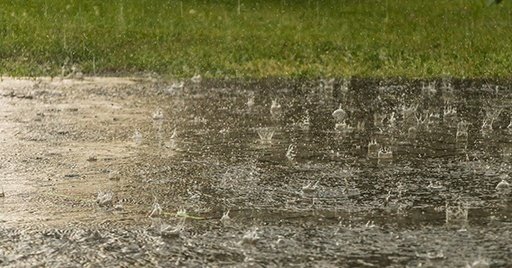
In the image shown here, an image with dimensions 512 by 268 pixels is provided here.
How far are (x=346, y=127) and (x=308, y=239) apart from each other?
475 cm

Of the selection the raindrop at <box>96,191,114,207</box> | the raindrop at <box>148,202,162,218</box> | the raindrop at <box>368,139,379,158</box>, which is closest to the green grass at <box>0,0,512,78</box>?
the raindrop at <box>368,139,379,158</box>

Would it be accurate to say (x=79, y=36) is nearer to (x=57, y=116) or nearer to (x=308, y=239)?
→ (x=57, y=116)

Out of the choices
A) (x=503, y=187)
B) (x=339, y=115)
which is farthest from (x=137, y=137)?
A: (x=503, y=187)

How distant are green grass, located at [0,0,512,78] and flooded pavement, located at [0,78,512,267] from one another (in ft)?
6.72

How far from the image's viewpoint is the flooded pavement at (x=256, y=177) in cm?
622

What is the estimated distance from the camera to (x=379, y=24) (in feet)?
64.2

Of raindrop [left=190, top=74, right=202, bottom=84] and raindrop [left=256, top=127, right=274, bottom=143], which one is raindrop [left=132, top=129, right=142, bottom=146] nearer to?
raindrop [left=256, top=127, right=274, bottom=143]

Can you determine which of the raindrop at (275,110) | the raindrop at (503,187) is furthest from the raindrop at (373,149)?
the raindrop at (275,110)

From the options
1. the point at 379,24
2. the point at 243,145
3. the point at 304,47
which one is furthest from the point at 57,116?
the point at 379,24

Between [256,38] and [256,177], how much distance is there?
32.9 ft

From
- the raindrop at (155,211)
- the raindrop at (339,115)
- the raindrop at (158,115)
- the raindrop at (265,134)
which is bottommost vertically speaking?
the raindrop at (158,115)

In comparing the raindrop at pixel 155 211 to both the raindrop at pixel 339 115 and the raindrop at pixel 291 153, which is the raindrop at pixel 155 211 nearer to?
the raindrop at pixel 291 153

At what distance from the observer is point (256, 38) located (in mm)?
18219

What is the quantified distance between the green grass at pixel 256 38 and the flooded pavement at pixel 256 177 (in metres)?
2.05
